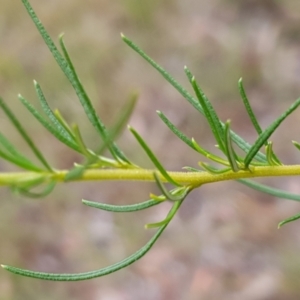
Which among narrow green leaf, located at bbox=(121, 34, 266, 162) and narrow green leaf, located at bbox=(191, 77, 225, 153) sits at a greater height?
narrow green leaf, located at bbox=(121, 34, 266, 162)

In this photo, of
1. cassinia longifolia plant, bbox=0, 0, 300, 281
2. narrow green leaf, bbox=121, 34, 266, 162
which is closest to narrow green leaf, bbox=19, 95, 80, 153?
cassinia longifolia plant, bbox=0, 0, 300, 281

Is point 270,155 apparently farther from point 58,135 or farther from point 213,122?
point 58,135

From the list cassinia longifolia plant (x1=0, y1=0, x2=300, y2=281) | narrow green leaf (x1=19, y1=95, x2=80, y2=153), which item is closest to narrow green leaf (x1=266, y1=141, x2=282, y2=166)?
cassinia longifolia plant (x1=0, y1=0, x2=300, y2=281)

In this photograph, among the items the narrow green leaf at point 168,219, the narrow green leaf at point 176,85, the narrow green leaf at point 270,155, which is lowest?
the narrow green leaf at point 168,219

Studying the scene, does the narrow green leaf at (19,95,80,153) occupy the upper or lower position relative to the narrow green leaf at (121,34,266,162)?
lower

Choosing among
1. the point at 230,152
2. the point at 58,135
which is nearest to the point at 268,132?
the point at 230,152

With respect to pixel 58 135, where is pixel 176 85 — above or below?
above

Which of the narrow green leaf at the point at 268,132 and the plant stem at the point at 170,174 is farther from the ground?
the narrow green leaf at the point at 268,132

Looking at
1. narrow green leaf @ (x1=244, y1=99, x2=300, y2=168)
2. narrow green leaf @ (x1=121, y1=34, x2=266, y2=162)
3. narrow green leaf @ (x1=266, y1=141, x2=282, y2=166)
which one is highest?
narrow green leaf @ (x1=121, y1=34, x2=266, y2=162)

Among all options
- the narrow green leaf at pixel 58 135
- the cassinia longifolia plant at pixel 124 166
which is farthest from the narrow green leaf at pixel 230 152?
the narrow green leaf at pixel 58 135

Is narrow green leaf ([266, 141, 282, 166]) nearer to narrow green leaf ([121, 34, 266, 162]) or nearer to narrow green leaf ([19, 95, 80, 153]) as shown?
narrow green leaf ([121, 34, 266, 162])

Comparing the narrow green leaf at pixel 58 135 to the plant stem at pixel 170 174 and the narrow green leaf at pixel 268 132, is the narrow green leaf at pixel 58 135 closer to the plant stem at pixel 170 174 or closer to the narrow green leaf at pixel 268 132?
the plant stem at pixel 170 174

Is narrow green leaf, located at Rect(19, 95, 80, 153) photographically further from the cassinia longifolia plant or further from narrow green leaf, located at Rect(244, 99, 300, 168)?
narrow green leaf, located at Rect(244, 99, 300, 168)
